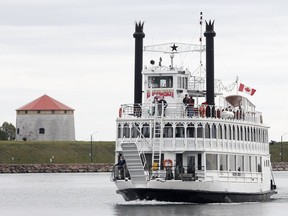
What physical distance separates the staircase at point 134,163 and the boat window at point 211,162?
423 centimetres

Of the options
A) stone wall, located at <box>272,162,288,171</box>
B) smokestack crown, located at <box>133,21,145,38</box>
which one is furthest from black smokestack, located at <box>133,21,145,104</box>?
stone wall, located at <box>272,162,288,171</box>

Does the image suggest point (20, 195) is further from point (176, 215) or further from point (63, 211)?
point (176, 215)

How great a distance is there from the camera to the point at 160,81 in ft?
224

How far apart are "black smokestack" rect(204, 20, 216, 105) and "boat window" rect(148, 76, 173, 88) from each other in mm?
2397

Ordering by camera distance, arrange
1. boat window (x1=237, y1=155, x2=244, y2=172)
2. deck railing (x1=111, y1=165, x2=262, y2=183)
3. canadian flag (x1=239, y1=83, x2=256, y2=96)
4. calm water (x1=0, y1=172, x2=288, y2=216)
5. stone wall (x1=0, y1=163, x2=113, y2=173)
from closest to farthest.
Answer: calm water (x1=0, y1=172, x2=288, y2=216)
deck railing (x1=111, y1=165, x2=262, y2=183)
boat window (x1=237, y1=155, x2=244, y2=172)
canadian flag (x1=239, y1=83, x2=256, y2=96)
stone wall (x1=0, y1=163, x2=113, y2=173)

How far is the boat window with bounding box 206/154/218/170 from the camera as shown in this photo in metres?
65.3

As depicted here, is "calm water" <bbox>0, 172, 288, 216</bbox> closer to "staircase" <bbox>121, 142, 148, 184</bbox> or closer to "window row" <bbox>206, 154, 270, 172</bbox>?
"staircase" <bbox>121, 142, 148, 184</bbox>

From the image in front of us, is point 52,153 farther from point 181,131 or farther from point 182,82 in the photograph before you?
point 181,131

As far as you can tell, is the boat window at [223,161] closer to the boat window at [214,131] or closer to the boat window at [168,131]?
the boat window at [214,131]

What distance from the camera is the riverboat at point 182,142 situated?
209 ft

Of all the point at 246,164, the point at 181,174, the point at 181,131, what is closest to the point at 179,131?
the point at 181,131

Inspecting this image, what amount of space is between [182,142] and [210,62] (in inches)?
255

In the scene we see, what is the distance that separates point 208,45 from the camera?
68875 millimetres

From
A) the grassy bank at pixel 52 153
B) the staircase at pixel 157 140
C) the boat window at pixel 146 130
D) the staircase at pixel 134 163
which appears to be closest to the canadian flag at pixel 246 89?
→ the staircase at pixel 157 140
